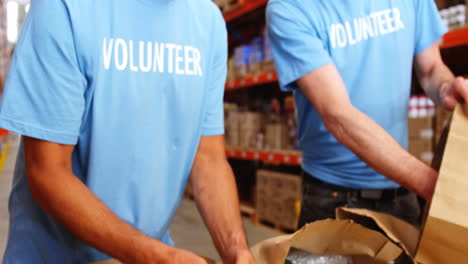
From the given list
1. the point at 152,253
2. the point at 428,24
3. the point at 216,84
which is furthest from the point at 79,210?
the point at 428,24

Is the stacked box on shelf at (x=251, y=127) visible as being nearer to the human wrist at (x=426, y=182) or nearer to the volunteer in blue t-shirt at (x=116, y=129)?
the volunteer in blue t-shirt at (x=116, y=129)

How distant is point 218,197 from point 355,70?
0.57m

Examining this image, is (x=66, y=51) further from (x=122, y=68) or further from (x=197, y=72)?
(x=197, y=72)

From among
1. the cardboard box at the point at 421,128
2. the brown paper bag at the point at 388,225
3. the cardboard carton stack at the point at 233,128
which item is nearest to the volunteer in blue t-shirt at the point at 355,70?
the brown paper bag at the point at 388,225

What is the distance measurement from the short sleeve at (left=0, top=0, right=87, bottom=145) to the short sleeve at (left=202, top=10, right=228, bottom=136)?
347 millimetres

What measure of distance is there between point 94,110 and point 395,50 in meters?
0.89

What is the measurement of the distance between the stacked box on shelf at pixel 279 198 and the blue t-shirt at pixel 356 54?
1772mm

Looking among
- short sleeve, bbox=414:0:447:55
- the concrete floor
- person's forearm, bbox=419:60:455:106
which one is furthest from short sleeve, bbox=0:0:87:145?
the concrete floor

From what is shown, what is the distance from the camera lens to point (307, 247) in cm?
66

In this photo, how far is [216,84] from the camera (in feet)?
3.23

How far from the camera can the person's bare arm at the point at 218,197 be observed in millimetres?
847

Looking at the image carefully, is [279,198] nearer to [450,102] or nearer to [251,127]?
[251,127]

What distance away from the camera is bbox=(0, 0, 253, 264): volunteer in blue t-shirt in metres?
0.69

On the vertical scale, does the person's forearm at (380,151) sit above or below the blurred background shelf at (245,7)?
below
